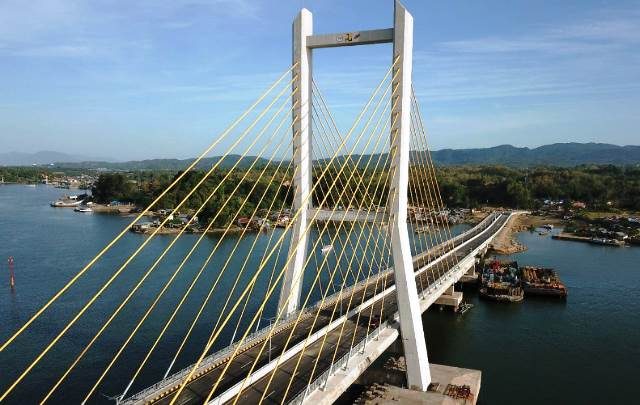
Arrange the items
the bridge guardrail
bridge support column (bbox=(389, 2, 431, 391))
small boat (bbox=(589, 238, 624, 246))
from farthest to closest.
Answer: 1. small boat (bbox=(589, 238, 624, 246))
2. bridge support column (bbox=(389, 2, 431, 391))
3. the bridge guardrail

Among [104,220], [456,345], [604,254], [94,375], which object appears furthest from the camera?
[104,220]

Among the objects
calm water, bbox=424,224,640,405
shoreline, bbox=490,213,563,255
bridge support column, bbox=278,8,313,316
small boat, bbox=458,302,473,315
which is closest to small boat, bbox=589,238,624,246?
shoreline, bbox=490,213,563,255

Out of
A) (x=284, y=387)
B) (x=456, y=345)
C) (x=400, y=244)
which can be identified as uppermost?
(x=400, y=244)

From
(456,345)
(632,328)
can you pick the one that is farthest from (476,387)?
(632,328)

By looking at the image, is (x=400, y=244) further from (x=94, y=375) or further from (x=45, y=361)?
(x=45, y=361)

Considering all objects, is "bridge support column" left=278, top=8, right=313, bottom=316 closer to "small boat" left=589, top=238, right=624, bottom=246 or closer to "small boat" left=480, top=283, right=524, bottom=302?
"small boat" left=480, top=283, right=524, bottom=302

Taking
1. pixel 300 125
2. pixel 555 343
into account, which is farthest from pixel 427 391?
pixel 555 343
